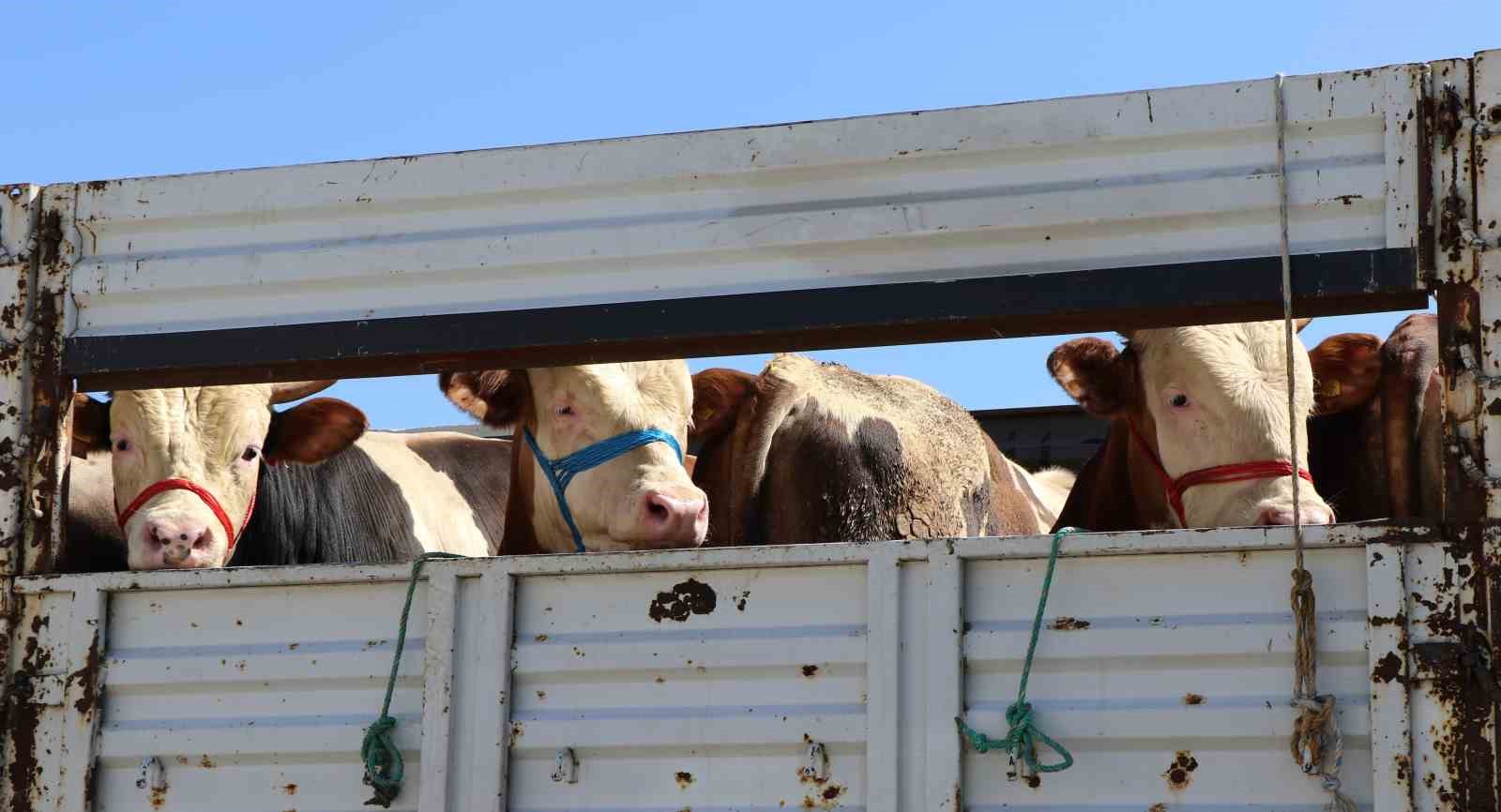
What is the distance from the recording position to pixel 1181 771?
115 inches

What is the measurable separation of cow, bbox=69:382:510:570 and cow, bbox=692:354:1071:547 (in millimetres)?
1365

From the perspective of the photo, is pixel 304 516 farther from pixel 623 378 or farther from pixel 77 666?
pixel 77 666

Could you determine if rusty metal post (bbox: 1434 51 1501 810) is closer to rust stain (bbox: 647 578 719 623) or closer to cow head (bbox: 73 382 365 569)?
rust stain (bbox: 647 578 719 623)

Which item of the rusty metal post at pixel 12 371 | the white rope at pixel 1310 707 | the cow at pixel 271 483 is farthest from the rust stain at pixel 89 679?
the white rope at pixel 1310 707

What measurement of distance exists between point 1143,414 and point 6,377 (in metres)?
3.28

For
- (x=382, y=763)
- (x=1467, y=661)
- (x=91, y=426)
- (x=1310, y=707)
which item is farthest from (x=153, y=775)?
(x=91, y=426)

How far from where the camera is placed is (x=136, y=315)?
11.9ft

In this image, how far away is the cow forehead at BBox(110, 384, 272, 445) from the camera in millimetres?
5805

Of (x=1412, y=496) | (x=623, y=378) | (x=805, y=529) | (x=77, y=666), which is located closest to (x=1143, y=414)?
(x=1412, y=496)

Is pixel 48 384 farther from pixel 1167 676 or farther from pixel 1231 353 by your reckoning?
pixel 1231 353

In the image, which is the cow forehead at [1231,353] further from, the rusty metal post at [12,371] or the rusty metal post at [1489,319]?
the rusty metal post at [12,371]

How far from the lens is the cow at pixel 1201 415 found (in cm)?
485

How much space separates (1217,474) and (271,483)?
3.42m

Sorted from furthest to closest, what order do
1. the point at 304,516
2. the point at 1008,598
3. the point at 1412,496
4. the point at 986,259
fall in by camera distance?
the point at 304,516 → the point at 1412,496 → the point at 986,259 → the point at 1008,598
